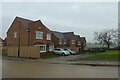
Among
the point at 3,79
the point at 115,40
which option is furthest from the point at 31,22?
the point at 115,40

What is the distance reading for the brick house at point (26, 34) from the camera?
4416 centimetres

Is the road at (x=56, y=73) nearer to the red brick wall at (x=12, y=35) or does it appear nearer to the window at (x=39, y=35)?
the red brick wall at (x=12, y=35)

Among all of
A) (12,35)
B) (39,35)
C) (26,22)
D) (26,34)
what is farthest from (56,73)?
(12,35)

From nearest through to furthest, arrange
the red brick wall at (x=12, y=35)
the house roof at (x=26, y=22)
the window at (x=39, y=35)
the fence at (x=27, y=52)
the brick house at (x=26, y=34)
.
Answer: the fence at (x=27, y=52), the brick house at (x=26, y=34), the red brick wall at (x=12, y=35), the house roof at (x=26, y=22), the window at (x=39, y=35)

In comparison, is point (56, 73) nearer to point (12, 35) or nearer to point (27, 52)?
point (27, 52)

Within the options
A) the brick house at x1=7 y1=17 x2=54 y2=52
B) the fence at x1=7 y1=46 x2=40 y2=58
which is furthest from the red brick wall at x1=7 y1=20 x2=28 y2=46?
the fence at x1=7 y1=46 x2=40 y2=58

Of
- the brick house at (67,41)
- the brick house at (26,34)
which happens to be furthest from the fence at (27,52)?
the brick house at (67,41)

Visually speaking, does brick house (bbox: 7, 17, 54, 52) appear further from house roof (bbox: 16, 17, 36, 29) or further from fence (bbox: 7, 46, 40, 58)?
fence (bbox: 7, 46, 40, 58)

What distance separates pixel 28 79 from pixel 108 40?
2850 inches

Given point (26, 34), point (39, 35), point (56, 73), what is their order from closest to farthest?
1. point (56, 73)
2. point (26, 34)
3. point (39, 35)

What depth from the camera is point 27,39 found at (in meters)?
43.9

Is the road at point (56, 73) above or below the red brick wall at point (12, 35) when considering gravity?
below

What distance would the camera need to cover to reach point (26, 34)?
1737 inches

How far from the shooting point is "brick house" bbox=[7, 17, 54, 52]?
44156 mm
